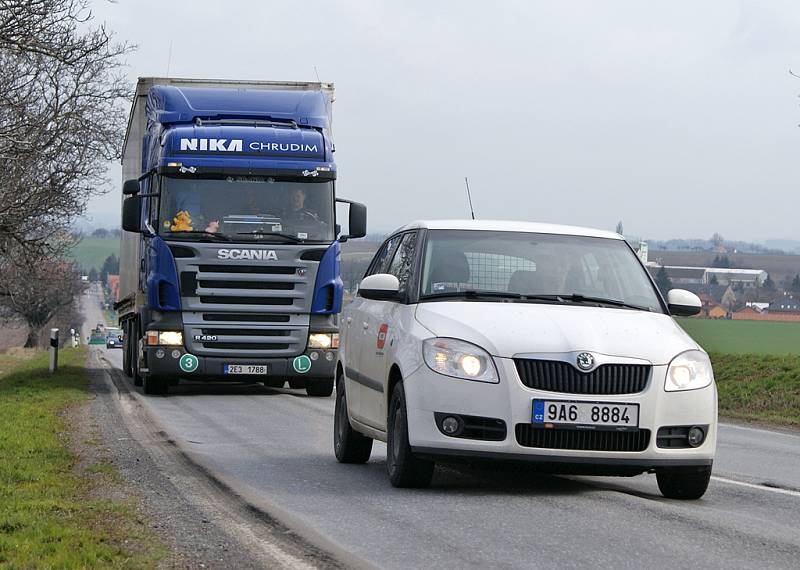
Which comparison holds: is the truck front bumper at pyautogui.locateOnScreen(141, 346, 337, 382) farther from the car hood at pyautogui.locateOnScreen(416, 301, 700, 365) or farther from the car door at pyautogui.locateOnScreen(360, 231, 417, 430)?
the car hood at pyautogui.locateOnScreen(416, 301, 700, 365)

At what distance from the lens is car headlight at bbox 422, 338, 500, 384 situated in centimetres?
878

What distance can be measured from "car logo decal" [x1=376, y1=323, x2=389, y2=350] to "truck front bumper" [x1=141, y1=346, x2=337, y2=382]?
11.0 metres

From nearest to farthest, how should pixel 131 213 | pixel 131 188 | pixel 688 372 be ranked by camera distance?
pixel 688 372 < pixel 131 213 < pixel 131 188

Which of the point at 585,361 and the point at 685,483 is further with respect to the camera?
the point at 685,483

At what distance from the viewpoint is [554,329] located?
350 inches

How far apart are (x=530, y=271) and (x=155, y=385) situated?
13.1 m

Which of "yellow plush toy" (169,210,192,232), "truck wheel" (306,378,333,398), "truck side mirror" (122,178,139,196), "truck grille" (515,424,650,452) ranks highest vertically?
"truck side mirror" (122,178,139,196)

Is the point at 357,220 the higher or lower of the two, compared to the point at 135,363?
higher

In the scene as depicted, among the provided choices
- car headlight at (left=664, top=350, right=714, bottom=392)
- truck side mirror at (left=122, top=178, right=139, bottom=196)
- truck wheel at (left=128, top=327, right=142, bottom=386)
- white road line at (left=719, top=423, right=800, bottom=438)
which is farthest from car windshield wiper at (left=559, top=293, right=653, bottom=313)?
truck wheel at (left=128, top=327, right=142, bottom=386)

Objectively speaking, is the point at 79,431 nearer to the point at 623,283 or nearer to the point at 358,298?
the point at 358,298

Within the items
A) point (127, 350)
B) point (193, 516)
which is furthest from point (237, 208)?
point (193, 516)

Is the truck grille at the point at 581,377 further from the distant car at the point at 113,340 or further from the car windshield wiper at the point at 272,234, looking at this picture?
the distant car at the point at 113,340

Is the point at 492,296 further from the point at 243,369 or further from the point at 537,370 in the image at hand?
the point at 243,369

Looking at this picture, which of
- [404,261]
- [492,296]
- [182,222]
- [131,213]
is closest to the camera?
[492,296]
